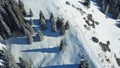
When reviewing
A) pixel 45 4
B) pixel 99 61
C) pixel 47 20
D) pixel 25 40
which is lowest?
pixel 99 61

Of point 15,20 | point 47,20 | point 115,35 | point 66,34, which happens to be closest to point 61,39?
point 66,34

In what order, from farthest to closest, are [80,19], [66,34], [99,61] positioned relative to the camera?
1. [80,19]
2. [66,34]
3. [99,61]

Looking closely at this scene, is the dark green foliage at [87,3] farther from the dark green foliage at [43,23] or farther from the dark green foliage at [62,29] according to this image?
the dark green foliage at [43,23]

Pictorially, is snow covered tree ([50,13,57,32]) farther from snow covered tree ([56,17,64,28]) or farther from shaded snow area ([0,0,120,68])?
snow covered tree ([56,17,64,28])

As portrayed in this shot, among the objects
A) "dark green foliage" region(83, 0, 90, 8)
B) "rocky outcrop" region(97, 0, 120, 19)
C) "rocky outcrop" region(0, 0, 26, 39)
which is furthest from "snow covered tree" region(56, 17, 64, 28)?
"rocky outcrop" region(97, 0, 120, 19)

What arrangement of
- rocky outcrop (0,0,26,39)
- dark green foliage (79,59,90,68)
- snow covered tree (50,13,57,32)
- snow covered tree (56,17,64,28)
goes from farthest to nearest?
snow covered tree (56,17,64,28) < snow covered tree (50,13,57,32) < rocky outcrop (0,0,26,39) < dark green foliage (79,59,90,68)

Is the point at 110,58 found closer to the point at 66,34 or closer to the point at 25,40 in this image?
the point at 66,34

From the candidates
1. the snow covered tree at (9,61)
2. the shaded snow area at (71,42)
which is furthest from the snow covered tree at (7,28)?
the snow covered tree at (9,61)
